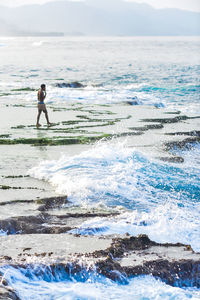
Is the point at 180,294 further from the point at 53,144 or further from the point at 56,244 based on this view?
the point at 53,144

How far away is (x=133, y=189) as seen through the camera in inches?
318

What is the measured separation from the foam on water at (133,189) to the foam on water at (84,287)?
4.12 ft

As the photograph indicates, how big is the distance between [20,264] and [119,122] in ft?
35.7

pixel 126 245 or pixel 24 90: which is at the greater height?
pixel 24 90

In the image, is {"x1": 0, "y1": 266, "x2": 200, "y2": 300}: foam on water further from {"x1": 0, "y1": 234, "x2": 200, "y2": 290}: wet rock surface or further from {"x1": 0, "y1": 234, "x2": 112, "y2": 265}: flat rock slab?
{"x1": 0, "y1": 234, "x2": 112, "y2": 265}: flat rock slab

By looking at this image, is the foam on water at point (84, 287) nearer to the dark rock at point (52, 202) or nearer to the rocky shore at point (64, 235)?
the rocky shore at point (64, 235)

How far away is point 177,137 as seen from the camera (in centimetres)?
1280

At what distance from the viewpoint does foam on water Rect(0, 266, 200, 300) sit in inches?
179

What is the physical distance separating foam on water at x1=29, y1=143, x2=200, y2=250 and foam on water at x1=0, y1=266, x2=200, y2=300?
1257 millimetres

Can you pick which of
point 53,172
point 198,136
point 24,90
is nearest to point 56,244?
point 53,172

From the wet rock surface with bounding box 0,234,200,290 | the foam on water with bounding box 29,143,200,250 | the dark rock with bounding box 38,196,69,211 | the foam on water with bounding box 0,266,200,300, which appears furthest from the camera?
the dark rock with bounding box 38,196,69,211

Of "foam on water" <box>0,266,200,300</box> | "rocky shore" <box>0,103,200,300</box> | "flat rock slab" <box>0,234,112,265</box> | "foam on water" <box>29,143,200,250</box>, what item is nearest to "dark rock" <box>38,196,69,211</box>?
"rocky shore" <box>0,103,200,300</box>

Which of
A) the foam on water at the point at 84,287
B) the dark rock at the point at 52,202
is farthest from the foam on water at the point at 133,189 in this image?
the foam on water at the point at 84,287

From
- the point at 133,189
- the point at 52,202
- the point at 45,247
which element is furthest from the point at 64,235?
the point at 133,189
